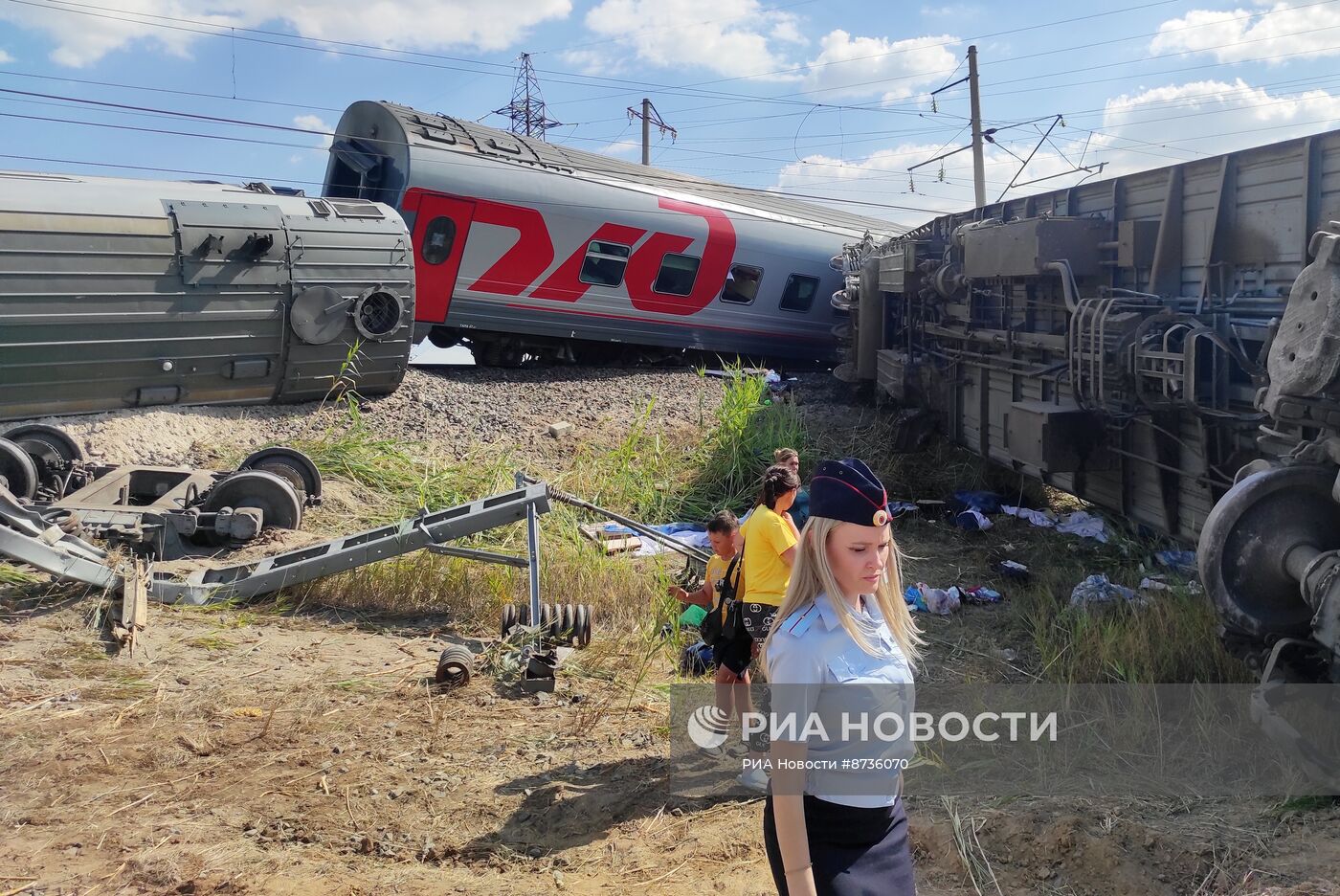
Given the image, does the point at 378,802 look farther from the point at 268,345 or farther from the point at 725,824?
the point at 268,345

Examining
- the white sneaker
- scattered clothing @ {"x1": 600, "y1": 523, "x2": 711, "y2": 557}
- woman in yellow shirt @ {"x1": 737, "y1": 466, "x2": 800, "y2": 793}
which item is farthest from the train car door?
the white sneaker

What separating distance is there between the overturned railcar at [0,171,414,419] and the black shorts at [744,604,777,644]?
290 inches

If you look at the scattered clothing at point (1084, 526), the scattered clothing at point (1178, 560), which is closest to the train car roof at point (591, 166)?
the scattered clothing at point (1084, 526)

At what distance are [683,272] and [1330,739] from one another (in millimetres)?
11537

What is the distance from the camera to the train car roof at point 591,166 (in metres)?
12.7

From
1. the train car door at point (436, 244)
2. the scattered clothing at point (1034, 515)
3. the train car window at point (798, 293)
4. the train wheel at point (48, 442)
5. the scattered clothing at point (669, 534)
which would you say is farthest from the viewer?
the train car window at point (798, 293)

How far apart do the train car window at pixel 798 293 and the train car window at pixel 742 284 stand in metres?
0.63

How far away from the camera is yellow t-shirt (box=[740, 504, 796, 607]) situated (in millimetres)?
4324

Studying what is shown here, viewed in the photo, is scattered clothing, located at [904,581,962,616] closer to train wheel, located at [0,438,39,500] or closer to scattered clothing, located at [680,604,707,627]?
scattered clothing, located at [680,604,707,627]

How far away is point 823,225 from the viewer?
16641 mm

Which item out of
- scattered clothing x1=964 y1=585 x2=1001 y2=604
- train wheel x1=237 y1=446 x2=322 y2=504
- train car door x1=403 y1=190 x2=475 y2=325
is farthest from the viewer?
train car door x1=403 y1=190 x2=475 y2=325

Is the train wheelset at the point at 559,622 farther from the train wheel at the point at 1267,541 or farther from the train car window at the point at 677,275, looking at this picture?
Answer: the train car window at the point at 677,275

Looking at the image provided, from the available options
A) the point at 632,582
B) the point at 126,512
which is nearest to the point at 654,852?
the point at 632,582

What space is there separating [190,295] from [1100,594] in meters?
8.27
